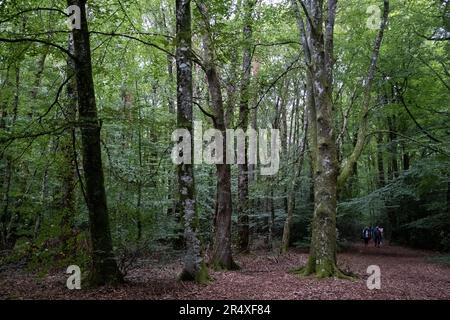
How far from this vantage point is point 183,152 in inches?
309

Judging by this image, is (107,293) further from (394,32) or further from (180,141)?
(394,32)

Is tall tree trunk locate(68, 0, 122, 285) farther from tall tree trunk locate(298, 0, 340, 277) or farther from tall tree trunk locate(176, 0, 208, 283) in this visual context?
tall tree trunk locate(298, 0, 340, 277)

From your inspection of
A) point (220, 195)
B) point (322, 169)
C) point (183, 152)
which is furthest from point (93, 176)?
point (322, 169)

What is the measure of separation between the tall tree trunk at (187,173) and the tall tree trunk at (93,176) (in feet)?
5.04

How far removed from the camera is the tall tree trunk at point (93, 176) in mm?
7191

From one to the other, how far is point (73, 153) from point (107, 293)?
291 cm

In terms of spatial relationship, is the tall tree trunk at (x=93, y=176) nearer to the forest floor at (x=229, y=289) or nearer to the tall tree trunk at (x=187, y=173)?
the forest floor at (x=229, y=289)

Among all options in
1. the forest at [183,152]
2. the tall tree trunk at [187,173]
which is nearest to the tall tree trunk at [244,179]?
the forest at [183,152]

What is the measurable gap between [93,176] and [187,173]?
1921 millimetres

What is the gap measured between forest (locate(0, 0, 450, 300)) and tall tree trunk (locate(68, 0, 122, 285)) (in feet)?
0.09

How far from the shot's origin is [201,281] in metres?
7.83

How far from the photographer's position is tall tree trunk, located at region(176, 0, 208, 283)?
775cm

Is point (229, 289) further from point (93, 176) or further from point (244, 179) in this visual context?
point (244, 179)

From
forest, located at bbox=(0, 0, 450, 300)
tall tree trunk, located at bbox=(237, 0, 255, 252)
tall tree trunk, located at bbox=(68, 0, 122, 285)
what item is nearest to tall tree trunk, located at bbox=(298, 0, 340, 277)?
forest, located at bbox=(0, 0, 450, 300)
